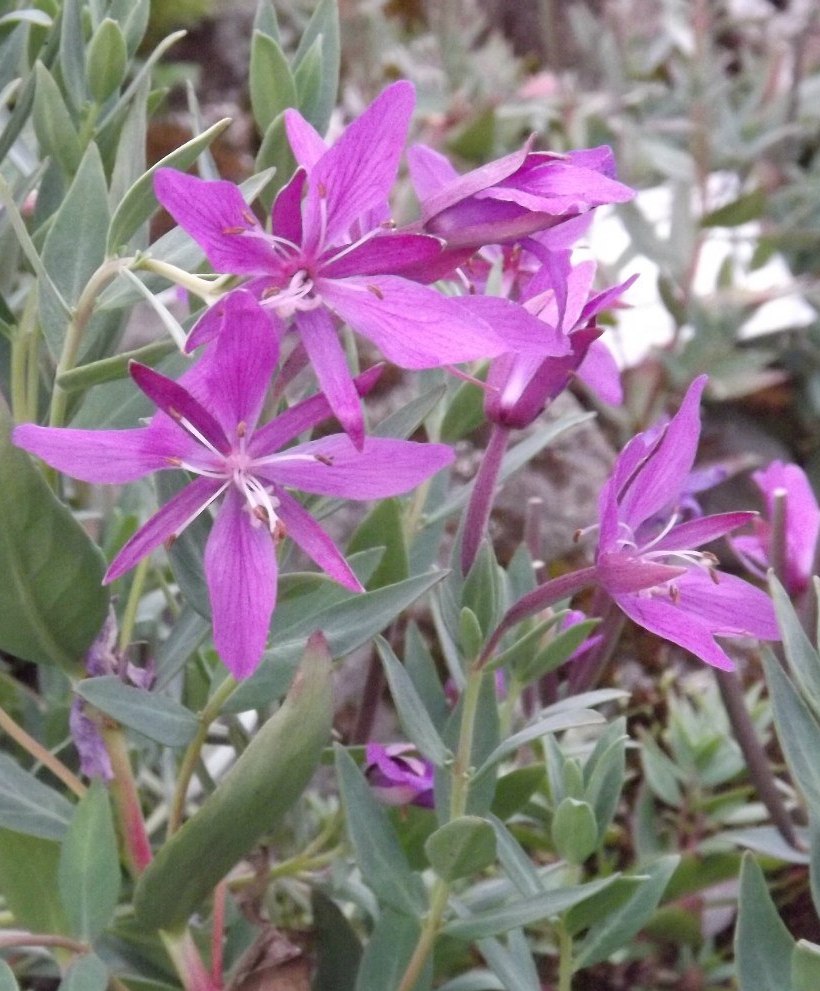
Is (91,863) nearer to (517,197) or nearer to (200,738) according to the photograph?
(200,738)

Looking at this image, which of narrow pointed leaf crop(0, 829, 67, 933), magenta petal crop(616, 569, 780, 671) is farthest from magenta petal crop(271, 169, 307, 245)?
narrow pointed leaf crop(0, 829, 67, 933)

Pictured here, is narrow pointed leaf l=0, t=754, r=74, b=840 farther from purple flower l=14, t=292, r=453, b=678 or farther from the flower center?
the flower center

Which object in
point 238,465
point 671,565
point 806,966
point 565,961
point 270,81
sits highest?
point 270,81

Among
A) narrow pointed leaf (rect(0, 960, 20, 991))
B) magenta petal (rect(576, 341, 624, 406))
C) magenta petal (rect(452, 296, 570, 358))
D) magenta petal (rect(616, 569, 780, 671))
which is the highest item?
magenta petal (rect(452, 296, 570, 358))

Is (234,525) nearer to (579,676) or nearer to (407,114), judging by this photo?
(407,114)

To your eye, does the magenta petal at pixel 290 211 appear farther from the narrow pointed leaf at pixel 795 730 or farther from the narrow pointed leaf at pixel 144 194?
the narrow pointed leaf at pixel 795 730

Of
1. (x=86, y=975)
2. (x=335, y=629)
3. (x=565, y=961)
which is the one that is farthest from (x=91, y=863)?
(x=565, y=961)

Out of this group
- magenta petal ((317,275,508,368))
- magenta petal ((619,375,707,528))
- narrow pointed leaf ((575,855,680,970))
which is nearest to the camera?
magenta petal ((317,275,508,368))
